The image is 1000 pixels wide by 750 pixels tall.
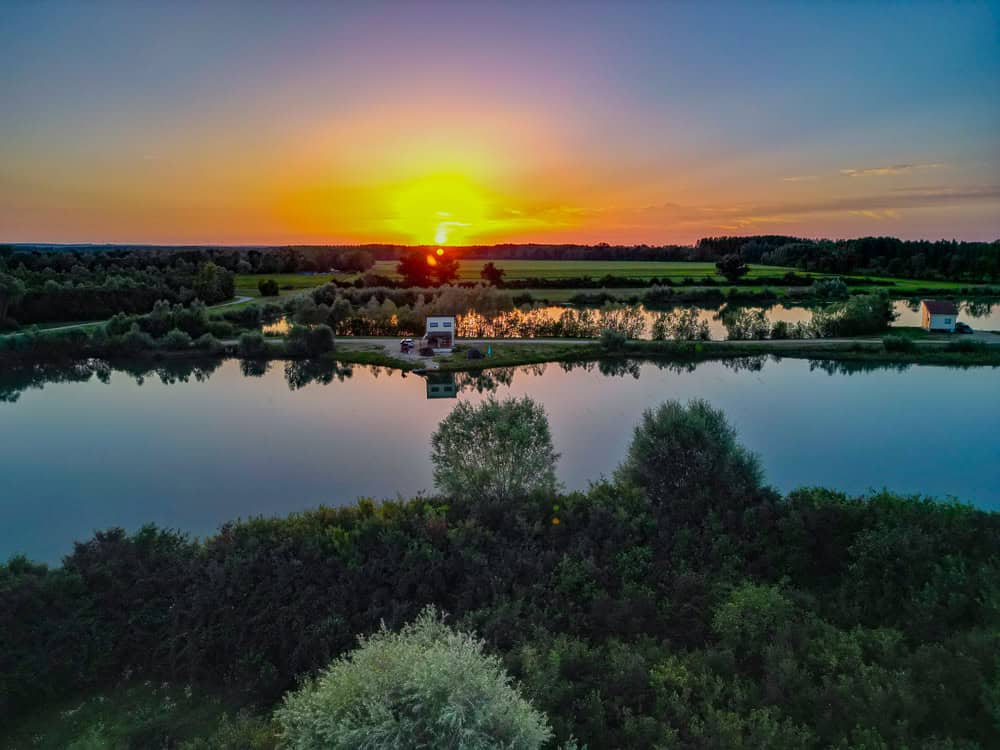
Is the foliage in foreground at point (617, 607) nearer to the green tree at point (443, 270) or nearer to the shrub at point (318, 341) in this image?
the shrub at point (318, 341)

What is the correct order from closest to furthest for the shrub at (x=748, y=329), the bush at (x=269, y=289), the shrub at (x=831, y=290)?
the shrub at (x=748, y=329) < the shrub at (x=831, y=290) < the bush at (x=269, y=289)

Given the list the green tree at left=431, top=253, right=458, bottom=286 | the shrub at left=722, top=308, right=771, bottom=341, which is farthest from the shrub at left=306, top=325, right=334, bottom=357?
the green tree at left=431, top=253, right=458, bottom=286

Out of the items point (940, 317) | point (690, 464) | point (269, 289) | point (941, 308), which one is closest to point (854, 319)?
point (940, 317)

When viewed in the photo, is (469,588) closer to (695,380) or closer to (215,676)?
(215,676)

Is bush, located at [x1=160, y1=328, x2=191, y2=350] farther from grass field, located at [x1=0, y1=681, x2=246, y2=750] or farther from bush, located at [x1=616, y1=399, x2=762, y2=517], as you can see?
bush, located at [x1=616, y1=399, x2=762, y2=517]

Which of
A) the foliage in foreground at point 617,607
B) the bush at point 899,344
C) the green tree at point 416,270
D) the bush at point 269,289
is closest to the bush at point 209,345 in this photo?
the bush at point 269,289

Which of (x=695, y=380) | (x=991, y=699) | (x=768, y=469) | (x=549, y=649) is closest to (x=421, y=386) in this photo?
(x=695, y=380)
